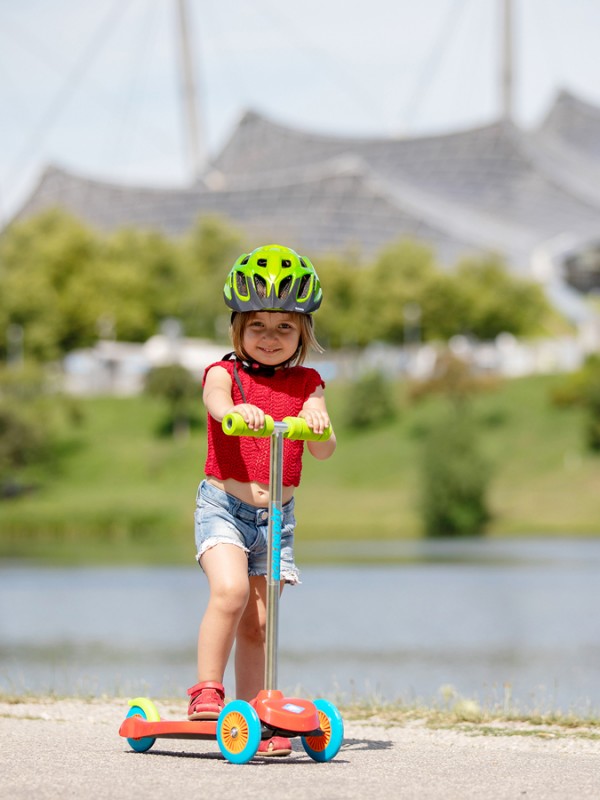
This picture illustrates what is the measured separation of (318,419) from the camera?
596 centimetres

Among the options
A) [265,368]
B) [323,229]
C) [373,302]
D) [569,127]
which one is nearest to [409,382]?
[373,302]

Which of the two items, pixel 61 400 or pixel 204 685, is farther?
pixel 61 400

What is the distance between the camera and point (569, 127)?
152 meters

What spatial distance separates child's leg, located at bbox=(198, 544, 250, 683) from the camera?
5.98 meters

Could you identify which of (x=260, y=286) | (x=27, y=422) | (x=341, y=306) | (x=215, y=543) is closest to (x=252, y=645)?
(x=215, y=543)

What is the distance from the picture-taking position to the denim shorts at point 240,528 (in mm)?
6098

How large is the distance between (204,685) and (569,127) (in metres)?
151

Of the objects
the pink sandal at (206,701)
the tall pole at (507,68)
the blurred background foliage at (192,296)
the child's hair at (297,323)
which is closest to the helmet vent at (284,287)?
the child's hair at (297,323)

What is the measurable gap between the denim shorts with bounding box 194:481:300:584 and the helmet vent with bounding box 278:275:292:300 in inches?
32.4

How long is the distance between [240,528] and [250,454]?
302 mm

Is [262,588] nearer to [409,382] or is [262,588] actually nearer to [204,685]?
[204,685]

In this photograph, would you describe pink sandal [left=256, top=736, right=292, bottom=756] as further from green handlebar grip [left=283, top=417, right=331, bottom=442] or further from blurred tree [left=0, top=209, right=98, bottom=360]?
blurred tree [left=0, top=209, right=98, bottom=360]

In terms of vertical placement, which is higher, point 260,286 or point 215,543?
point 260,286

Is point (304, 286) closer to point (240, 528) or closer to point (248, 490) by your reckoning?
point (248, 490)
